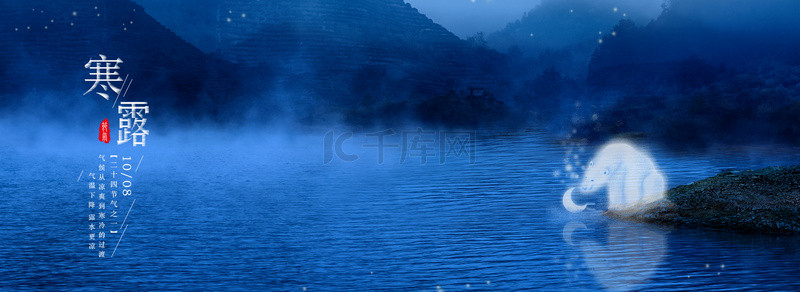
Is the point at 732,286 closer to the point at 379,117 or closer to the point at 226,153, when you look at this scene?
the point at 226,153

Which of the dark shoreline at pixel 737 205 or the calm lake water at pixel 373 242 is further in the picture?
Answer: the dark shoreline at pixel 737 205

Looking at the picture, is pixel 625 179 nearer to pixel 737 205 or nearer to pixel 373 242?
pixel 737 205

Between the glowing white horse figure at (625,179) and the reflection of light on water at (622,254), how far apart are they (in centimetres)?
446

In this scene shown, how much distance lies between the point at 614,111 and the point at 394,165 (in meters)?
68.0

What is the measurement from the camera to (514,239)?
2855 cm

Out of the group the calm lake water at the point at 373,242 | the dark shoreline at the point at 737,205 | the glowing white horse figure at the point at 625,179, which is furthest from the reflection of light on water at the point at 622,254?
the glowing white horse figure at the point at 625,179

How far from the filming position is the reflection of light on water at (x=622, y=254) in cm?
2227

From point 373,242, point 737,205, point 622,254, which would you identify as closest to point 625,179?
point 737,205

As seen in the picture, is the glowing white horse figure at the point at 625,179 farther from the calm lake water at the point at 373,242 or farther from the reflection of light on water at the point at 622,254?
the reflection of light on water at the point at 622,254

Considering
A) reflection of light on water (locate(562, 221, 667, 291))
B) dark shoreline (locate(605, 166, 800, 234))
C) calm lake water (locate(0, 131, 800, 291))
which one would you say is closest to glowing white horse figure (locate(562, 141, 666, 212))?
calm lake water (locate(0, 131, 800, 291))

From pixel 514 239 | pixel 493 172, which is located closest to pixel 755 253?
pixel 514 239

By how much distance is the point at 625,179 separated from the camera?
49.3m

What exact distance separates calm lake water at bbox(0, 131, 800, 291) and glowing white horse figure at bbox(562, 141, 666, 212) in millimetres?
1322

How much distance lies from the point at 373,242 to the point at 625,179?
25.5m
